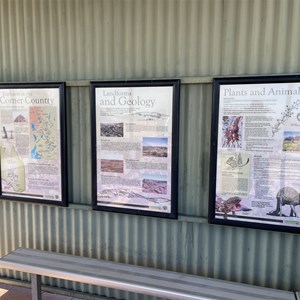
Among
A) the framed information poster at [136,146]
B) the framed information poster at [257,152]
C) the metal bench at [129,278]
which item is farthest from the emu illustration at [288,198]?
the framed information poster at [136,146]

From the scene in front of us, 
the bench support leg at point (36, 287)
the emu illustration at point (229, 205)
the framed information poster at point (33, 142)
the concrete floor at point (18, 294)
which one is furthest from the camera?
the concrete floor at point (18, 294)

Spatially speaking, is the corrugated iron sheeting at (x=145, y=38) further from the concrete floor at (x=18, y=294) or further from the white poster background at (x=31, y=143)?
the concrete floor at (x=18, y=294)

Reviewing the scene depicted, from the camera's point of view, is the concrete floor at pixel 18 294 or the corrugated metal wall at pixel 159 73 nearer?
the corrugated metal wall at pixel 159 73

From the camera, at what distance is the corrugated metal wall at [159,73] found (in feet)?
8.07

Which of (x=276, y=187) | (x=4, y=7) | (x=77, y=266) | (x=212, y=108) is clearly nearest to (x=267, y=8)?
(x=212, y=108)

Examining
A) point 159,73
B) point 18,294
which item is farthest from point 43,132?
point 18,294

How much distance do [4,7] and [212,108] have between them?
7.84ft

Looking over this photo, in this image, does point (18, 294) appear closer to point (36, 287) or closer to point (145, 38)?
point (36, 287)

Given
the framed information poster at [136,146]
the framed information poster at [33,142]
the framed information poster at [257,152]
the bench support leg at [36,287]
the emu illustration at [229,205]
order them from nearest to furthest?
the framed information poster at [257,152], the emu illustration at [229,205], the framed information poster at [136,146], the bench support leg at [36,287], the framed information poster at [33,142]

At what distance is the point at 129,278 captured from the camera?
260cm

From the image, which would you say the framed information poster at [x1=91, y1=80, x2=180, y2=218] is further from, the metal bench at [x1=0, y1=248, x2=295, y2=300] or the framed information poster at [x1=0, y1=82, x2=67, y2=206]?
the metal bench at [x1=0, y1=248, x2=295, y2=300]

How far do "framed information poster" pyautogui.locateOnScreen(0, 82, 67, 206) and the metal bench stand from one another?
57 cm

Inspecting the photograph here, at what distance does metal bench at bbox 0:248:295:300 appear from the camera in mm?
2395

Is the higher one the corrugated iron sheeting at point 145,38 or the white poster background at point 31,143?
the corrugated iron sheeting at point 145,38
